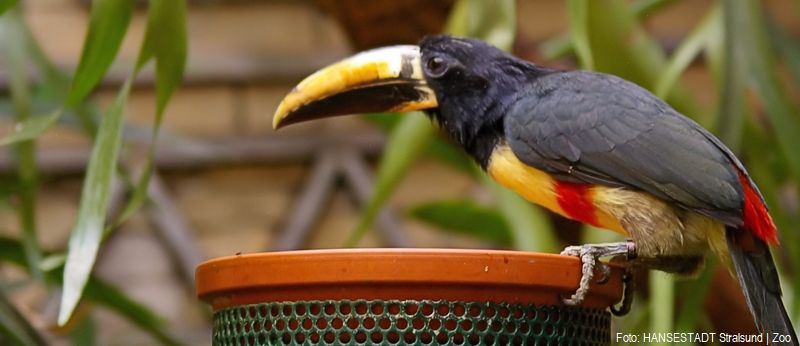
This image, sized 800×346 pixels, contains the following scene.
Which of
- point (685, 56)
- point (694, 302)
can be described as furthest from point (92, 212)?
point (685, 56)

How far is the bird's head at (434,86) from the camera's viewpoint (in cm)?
130

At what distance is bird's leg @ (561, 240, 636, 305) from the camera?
3.62 ft

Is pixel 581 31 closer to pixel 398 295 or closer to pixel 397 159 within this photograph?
pixel 397 159

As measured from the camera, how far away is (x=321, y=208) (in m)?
2.60

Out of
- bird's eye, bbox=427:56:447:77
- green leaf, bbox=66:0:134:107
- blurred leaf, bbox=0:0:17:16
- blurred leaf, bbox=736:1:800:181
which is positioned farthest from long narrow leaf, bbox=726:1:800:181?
blurred leaf, bbox=0:0:17:16

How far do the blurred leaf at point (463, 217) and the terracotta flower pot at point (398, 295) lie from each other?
904 millimetres

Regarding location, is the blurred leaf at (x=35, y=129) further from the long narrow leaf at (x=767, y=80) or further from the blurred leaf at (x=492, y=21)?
the long narrow leaf at (x=767, y=80)

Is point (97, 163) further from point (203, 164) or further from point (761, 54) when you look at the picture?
point (203, 164)

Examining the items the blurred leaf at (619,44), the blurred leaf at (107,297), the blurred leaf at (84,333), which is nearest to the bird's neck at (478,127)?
the blurred leaf at (619,44)

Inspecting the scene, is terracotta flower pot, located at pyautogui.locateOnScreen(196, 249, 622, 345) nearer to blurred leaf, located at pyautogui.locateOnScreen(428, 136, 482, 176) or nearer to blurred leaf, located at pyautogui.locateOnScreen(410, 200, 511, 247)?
blurred leaf, located at pyautogui.locateOnScreen(410, 200, 511, 247)

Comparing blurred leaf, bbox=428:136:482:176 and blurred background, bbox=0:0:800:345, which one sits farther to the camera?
blurred background, bbox=0:0:800:345

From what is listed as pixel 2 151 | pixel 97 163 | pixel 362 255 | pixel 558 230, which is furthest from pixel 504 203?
pixel 2 151

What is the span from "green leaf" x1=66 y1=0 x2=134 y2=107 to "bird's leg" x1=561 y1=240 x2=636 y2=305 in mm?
560

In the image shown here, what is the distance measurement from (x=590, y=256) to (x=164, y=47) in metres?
0.58
